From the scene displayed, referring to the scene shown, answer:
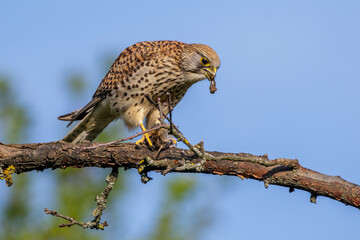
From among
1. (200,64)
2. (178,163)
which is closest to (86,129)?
(200,64)

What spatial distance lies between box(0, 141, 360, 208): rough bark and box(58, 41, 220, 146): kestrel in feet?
3.70

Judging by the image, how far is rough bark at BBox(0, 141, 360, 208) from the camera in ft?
12.6

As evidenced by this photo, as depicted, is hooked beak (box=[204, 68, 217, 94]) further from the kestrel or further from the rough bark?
the rough bark

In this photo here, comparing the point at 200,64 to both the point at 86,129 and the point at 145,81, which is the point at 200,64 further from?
the point at 86,129

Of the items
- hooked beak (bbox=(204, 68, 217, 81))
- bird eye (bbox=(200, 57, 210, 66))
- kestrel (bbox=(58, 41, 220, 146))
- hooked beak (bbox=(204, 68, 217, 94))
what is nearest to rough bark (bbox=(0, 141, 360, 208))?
kestrel (bbox=(58, 41, 220, 146))

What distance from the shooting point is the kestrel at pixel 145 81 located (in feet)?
17.9

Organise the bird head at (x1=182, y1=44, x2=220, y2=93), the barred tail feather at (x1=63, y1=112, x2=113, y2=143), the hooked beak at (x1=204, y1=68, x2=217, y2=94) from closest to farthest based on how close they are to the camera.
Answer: the hooked beak at (x1=204, y1=68, x2=217, y2=94), the bird head at (x1=182, y1=44, x2=220, y2=93), the barred tail feather at (x1=63, y1=112, x2=113, y2=143)

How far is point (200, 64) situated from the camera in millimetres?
5543

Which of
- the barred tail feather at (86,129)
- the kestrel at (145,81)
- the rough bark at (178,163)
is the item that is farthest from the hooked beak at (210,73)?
the rough bark at (178,163)

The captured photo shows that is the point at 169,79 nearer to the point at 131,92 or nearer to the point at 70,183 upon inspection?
the point at 131,92

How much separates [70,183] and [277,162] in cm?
539

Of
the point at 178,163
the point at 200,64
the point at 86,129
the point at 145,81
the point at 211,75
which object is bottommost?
the point at 178,163

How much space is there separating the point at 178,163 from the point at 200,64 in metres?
1.72

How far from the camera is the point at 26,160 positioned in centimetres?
434
